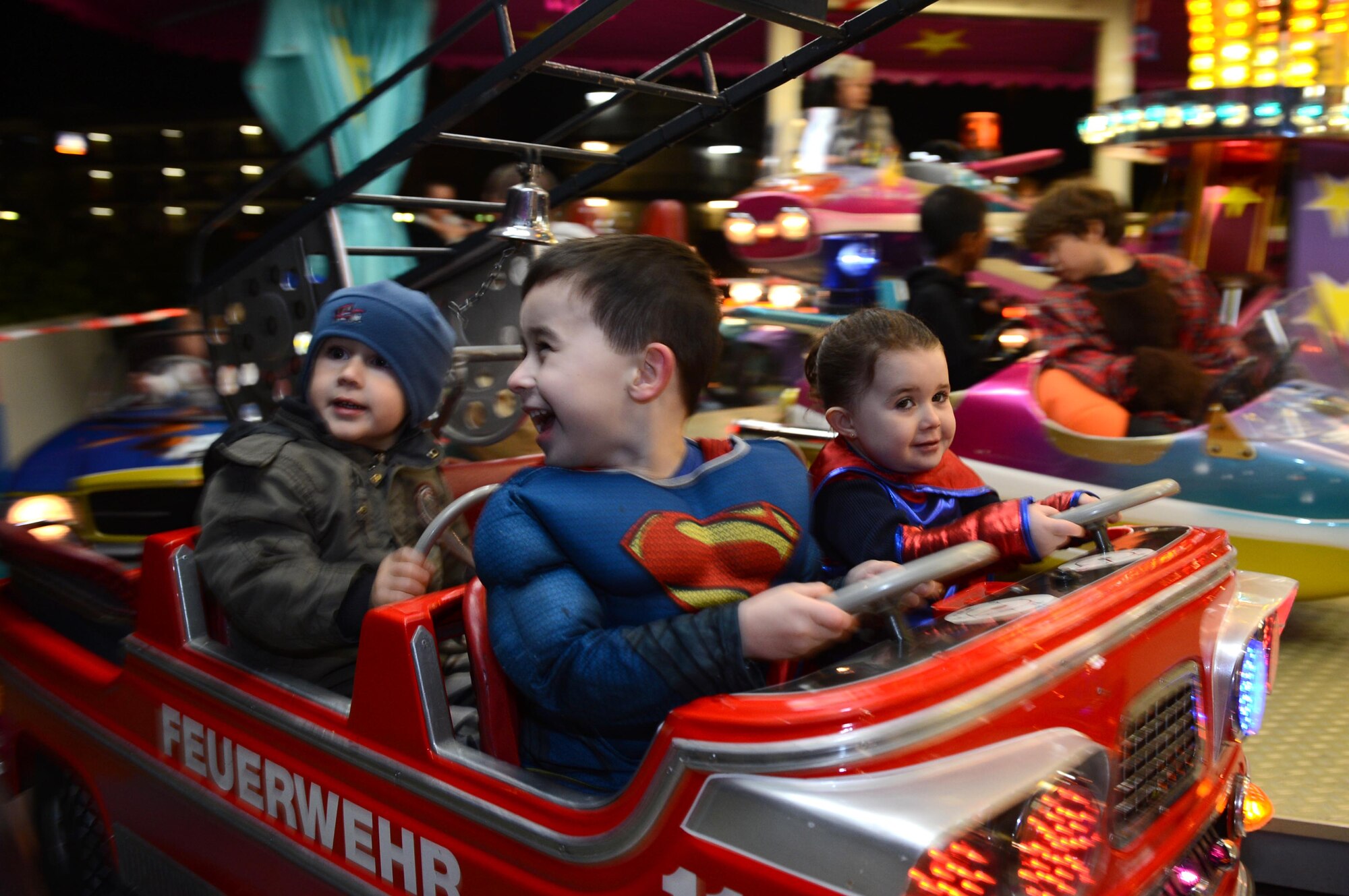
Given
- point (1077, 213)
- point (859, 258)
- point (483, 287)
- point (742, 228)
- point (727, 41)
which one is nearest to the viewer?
point (483, 287)

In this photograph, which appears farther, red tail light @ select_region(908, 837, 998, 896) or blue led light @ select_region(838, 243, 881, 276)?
blue led light @ select_region(838, 243, 881, 276)

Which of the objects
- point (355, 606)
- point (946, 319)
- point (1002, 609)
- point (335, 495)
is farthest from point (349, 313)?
point (946, 319)

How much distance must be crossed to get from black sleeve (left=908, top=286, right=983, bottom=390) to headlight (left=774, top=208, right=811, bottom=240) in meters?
1.08

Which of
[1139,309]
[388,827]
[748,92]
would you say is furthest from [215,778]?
[1139,309]

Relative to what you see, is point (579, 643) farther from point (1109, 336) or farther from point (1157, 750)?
point (1109, 336)

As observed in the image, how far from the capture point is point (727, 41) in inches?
330

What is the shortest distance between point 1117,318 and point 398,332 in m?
2.17

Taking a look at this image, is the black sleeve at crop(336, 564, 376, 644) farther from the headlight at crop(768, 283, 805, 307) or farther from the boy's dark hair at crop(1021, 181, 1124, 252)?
the headlight at crop(768, 283, 805, 307)

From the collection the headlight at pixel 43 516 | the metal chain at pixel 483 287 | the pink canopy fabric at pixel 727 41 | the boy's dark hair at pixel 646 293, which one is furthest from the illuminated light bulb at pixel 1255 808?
the pink canopy fabric at pixel 727 41

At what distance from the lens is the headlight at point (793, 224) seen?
13.1 ft

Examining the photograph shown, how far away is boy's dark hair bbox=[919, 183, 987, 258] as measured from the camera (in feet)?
9.78

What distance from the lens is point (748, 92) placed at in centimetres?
223

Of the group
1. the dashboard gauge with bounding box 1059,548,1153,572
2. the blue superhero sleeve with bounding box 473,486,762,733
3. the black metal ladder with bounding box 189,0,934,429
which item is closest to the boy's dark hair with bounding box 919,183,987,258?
the black metal ladder with bounding box 189,0,934,429

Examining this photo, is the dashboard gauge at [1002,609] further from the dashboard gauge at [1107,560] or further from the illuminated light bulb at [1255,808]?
the illuminated light bulb at [1255,808]
